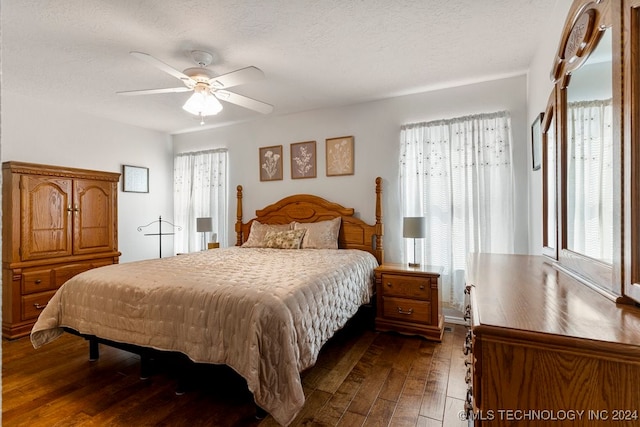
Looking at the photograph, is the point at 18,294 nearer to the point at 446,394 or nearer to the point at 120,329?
the point at 120,329

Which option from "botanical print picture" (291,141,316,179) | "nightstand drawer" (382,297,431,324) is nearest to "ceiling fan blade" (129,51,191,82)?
"botanical print picture" (291,141,316,179)

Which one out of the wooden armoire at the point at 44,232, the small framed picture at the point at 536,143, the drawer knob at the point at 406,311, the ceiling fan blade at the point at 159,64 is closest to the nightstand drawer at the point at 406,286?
the drawer knob at the point at 406,311

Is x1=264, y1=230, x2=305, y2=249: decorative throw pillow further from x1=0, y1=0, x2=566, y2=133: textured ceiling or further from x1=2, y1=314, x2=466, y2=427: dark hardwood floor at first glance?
x1=0, y1=0, x2=566, y2=133: textured ceiling

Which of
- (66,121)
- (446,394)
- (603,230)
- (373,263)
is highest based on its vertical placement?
(66,121)

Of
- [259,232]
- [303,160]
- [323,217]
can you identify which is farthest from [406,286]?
[303,160]

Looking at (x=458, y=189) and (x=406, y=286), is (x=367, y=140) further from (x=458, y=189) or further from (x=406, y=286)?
(x=406, y=286)

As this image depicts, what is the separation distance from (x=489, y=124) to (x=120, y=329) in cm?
360

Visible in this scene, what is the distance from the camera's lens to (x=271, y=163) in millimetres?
4387

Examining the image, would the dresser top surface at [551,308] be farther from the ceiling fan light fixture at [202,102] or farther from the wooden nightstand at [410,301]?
the ceiling fan light fixture at [202,102]

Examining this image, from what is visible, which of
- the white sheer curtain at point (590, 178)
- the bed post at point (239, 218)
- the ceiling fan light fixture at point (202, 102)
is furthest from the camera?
the bed post at point (239, 218)

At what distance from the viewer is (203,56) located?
8.36 feet

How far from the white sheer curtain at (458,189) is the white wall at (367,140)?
0.10 meters

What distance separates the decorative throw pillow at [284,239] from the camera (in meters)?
3.64

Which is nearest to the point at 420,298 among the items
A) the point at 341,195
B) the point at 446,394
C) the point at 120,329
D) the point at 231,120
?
the point at 446,394
